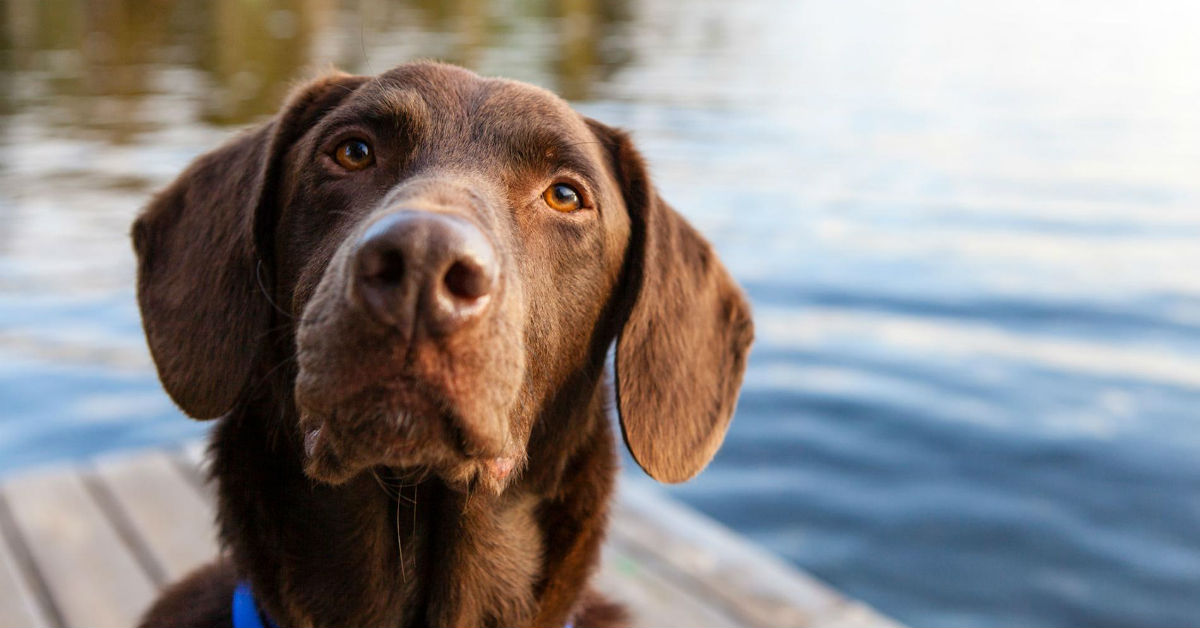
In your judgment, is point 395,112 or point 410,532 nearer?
point 395,112

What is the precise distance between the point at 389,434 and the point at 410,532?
675 millimetres

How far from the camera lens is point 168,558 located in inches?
156

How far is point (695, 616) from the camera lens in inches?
148

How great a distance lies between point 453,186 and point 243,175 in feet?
2.29

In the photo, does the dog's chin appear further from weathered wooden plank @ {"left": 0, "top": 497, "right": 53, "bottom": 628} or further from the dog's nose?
weathered wooden plank @ {"left": 0, "top": 497, "right": 53, "bottom": 628}

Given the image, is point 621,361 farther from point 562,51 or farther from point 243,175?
point 562,51

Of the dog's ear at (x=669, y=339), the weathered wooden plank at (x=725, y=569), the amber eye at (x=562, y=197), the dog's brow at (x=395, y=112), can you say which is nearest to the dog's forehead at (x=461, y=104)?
the dog's brow at (x=395, y=112)

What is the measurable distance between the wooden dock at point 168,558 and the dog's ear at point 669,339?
1.02 m

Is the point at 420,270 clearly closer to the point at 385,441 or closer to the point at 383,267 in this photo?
A: the point at 383,267

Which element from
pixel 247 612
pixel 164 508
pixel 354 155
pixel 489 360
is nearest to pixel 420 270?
pixel 489 360

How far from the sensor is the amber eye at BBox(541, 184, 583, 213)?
2.51m

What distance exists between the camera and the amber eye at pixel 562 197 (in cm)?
251

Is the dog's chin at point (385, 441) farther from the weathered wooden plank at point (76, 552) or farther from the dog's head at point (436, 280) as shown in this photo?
the weathered wooden plank at point (76, 552)

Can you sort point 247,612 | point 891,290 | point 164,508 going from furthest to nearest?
point 891,290
point 164,508
point 247,612
